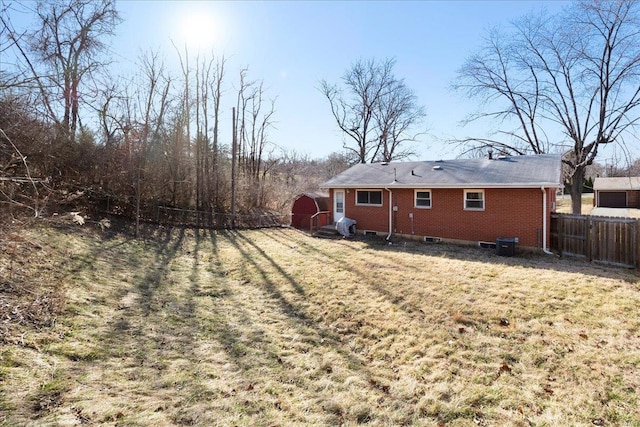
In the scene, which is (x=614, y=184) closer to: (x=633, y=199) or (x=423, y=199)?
(x=633, y=199)

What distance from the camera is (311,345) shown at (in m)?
5.32

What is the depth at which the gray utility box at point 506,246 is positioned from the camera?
37.7ft

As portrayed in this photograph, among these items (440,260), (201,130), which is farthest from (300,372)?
(201,130)

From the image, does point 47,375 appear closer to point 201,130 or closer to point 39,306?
point 39,306

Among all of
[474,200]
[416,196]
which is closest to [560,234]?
[474,200]

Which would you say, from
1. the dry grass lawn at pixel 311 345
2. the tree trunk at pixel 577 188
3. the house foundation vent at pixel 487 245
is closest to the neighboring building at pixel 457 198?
the house foundation vent at pixel 487 245

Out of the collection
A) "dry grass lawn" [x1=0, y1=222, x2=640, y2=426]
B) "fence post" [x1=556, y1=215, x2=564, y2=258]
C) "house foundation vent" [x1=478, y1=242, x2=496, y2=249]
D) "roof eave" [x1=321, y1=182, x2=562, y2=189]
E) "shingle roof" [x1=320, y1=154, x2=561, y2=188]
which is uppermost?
"shingle roof" [x1=320, y1=154, x2=561, y2=188]

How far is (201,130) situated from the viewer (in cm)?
2031

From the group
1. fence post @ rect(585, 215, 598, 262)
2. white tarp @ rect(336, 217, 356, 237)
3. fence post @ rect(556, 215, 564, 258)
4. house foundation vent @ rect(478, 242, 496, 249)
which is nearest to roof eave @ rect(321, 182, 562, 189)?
fence post @ rect(556, 215, 564, 258)

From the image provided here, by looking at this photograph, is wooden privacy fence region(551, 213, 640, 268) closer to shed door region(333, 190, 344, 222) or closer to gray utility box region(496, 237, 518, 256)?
gray utility box region(496, 237, 518, 256)

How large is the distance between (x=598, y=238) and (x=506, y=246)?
8.21 feet

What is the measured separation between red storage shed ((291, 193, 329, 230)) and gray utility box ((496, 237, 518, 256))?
9195mm

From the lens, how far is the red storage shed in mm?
18638

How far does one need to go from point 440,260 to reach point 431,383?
685cm
